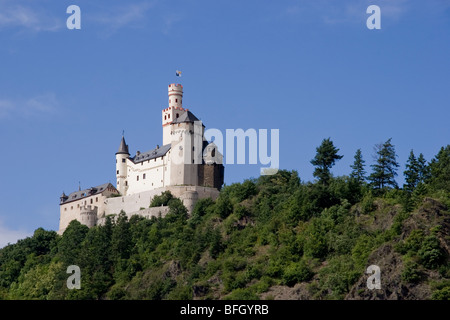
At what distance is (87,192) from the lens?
12988cm

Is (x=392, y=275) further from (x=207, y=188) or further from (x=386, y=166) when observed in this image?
(x=207, y=188)

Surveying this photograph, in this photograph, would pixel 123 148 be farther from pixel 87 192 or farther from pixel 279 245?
pixel 279 245

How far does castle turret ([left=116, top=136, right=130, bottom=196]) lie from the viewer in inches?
4988

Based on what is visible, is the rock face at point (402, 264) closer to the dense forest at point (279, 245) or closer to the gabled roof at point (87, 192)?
the dense forest at point (279, 245)

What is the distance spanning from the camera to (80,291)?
105 metres

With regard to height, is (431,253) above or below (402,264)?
above

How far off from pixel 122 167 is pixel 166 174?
34.8 feet

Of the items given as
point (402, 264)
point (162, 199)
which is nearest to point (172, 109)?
point (162, 199)

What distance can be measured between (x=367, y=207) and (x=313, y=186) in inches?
318

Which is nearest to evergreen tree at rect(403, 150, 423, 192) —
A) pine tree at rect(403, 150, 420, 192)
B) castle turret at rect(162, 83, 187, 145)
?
pine tree at rect(403, 150, 420, 192)

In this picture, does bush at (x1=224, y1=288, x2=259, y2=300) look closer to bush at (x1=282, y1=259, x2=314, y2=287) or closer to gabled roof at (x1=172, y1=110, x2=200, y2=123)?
bush at (x1=282, y1=259, x2=314, y2=287)

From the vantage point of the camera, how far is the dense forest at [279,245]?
84.1 metres

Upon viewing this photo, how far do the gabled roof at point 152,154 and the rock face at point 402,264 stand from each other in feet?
136
